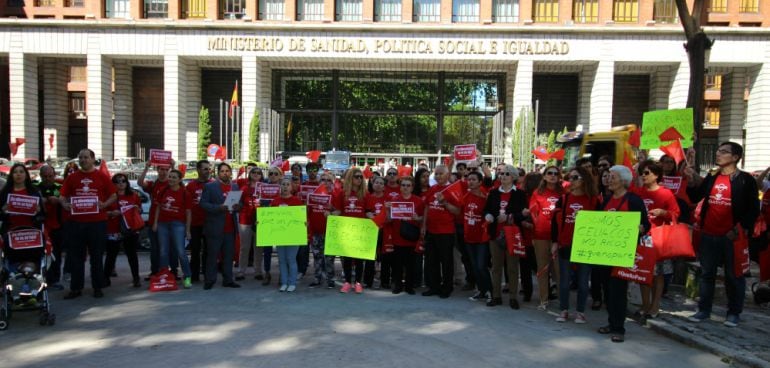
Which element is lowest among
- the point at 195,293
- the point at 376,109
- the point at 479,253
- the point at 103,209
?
the point at 195,293

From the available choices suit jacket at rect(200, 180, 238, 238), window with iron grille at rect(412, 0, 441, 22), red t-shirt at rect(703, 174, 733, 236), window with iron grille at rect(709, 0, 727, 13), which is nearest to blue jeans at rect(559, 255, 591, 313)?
red t-shirt at rect(703, 174, 733, 236)

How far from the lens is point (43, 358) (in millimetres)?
5094

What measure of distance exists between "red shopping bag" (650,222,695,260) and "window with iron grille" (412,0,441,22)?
33.3 metres

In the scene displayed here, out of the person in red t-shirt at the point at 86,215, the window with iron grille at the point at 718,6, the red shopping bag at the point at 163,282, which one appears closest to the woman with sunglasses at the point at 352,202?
the red shopping bag at the point at 163,282

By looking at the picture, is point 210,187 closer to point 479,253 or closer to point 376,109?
point 479,253

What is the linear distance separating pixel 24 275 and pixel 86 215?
1350 mm

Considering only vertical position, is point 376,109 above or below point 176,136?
above

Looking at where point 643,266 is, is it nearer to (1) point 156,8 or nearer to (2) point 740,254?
(2) point 740,254

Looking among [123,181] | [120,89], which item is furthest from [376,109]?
[123,181]

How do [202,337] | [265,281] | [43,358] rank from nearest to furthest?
[43,358] → [202,337] → [265,281]

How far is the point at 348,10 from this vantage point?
123 feet

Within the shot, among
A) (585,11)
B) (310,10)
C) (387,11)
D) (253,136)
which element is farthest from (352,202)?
(585,11)

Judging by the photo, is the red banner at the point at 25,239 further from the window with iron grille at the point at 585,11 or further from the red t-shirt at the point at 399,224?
the window with iron grille at the point at 585,11

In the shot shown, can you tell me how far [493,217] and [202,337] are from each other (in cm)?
404
